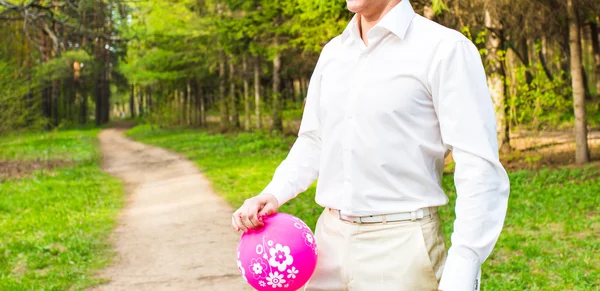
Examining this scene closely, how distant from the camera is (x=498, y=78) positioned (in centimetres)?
1379

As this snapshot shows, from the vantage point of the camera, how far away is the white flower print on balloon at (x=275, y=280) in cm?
236

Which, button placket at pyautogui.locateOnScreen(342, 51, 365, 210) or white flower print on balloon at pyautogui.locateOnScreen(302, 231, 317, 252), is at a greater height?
button placket at pyautogui.locateOnScreen(342, 51, 365, 210)

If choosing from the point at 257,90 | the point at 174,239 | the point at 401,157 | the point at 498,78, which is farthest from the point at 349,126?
the point at 257,90

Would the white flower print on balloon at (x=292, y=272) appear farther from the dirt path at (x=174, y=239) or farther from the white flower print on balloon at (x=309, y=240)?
the dirt path at (x=174, y=239)

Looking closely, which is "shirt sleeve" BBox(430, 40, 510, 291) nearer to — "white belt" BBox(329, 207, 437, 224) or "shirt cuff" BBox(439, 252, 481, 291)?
"shirt cuff" BBox(439, 252, 481, 291)

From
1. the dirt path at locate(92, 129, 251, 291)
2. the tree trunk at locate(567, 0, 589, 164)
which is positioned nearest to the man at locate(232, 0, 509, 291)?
the dirt path at locate(92, 129, 251, 291)

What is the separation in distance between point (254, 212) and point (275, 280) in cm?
22

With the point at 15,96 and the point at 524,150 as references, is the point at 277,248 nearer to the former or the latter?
the point at 524,150

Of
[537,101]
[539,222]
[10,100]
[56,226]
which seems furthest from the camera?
[10,100]

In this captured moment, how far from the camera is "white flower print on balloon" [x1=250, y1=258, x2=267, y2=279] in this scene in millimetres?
2355

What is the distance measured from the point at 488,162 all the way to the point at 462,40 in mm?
354

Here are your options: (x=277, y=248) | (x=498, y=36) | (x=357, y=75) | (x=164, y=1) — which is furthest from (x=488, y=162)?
(x=164, y=1)

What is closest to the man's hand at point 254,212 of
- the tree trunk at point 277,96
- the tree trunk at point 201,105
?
the tree trunk at point 277,96

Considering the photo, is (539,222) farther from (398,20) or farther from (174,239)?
(398,20)
